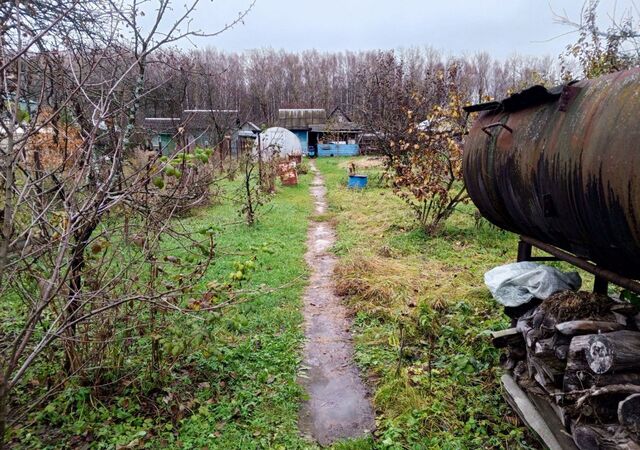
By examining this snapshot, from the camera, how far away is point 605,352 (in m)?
2.39

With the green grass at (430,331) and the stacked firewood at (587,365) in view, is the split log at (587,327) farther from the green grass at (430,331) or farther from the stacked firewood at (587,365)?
the green grass at (430,331)

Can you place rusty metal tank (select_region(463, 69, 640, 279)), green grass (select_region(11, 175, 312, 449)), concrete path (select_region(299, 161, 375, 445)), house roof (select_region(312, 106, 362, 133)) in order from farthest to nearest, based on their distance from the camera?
house roof (select_region(312, 106, 362, 133)) → concrete path (select_region(299, 161, 375, 445)) → green grass (select_region(11, 175, 312, 449)) → rusty metal tank (select_region(463, 69, 640, 279))

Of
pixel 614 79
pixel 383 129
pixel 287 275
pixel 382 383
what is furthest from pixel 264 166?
pixel 614 79

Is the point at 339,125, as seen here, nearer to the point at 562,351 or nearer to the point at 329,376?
the point at 329,376

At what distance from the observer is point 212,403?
3.51 metres

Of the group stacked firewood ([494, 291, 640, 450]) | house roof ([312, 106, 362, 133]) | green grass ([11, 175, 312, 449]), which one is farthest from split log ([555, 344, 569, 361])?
house roof ([312, 106, 362, 133])

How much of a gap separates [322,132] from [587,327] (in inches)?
1322

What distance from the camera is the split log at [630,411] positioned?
7.16 feet

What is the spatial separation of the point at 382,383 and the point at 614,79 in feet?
9.64

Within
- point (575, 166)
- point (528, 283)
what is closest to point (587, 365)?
point (528, 283)

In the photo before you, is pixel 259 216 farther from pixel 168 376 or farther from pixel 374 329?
pixel 168 376

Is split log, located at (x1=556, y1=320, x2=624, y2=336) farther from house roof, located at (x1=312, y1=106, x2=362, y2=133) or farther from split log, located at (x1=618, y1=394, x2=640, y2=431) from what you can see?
house roof, located at (x1=312, y1=106, x2=362, y2=133)

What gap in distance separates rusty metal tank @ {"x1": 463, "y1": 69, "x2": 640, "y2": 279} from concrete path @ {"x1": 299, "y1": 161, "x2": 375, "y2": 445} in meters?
2.05

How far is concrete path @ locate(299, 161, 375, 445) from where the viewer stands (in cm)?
333
